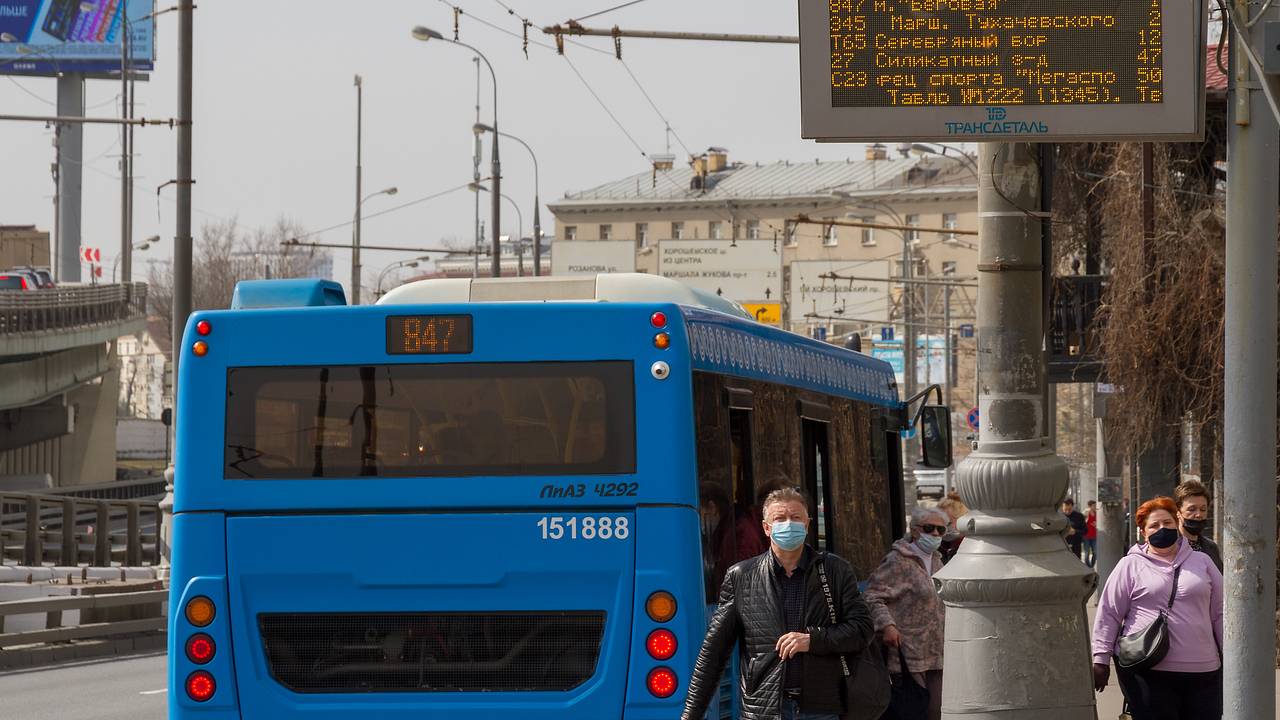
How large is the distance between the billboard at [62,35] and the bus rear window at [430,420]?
85.0 m

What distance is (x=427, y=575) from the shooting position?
8.66 meters

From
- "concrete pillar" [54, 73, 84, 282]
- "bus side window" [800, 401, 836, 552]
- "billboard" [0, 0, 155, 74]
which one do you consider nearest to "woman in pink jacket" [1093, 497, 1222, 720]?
"bus side window" [800, 401, 836, 552]

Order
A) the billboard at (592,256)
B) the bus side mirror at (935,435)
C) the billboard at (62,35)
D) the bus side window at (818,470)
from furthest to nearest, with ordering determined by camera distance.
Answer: the billboard at (62,35) < the billboard at (592,256) < the bus side mirror at (935,435) < the bus side window at (818,470)

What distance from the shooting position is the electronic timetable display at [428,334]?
8.88m

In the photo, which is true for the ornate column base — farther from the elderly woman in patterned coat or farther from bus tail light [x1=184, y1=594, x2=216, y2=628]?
bus tail light [x1=184, y1=594, x2=216, y2=628]

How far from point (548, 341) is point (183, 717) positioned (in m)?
2.27

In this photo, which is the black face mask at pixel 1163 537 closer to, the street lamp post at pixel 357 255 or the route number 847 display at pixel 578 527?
the route number 847 display at pixel 578 527

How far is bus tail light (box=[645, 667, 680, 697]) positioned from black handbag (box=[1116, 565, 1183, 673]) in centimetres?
214

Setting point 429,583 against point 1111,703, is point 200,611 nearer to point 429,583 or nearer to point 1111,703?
point 429,583

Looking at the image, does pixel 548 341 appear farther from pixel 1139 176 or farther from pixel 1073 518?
pixel 1073 518

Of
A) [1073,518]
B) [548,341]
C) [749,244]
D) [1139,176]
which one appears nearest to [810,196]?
[749,244]

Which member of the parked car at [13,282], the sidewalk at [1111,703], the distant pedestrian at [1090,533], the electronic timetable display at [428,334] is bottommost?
the distant pedestrian at [1090,533]

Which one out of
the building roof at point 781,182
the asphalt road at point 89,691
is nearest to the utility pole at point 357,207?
the asphalt road at point 89,691

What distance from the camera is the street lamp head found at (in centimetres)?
3784
